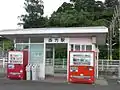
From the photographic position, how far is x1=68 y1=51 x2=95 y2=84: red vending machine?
1948 centimetres

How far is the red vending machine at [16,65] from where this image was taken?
21234mm

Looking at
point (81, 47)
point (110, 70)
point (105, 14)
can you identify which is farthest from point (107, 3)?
point (81, 47)

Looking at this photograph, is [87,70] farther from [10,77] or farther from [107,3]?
[107,3]

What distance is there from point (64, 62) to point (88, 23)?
30689 mm

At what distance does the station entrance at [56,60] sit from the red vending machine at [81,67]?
388 centimetres

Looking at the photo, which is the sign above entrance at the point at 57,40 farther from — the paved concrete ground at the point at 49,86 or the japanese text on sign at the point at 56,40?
the paved concrete ground at the point at 49,86

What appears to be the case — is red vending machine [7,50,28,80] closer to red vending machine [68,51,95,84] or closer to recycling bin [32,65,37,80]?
recycling bin [32,65,37,80]

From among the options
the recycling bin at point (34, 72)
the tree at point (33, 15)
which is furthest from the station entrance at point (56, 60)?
the tree at point (33, 15)

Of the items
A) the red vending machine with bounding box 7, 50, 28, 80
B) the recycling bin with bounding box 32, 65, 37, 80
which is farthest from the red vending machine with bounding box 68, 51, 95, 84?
the red vending machine with bounding box 7, 50, 28, 80

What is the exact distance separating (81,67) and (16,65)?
4.34m

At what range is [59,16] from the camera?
5950 cm

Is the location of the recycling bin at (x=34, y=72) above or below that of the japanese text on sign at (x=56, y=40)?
below

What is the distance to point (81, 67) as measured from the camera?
1967 cm

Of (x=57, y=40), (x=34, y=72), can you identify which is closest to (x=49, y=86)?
(x=34, y=72)
